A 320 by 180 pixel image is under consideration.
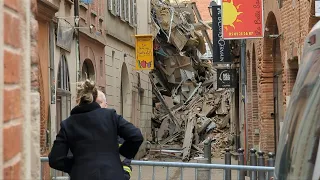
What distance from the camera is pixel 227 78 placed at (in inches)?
990

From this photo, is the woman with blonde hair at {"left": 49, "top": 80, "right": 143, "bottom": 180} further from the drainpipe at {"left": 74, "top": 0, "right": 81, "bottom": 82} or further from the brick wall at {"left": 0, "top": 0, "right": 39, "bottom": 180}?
the drainpipe at {"left": 74, "top": 0, "right": 81, "bottom": 82}

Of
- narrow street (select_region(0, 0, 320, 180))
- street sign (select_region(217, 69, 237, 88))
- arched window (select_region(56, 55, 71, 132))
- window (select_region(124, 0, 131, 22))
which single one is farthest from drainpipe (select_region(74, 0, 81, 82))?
window (select_region(124, 0, 131, 22))

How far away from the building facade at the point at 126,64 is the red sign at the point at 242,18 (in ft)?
25.1

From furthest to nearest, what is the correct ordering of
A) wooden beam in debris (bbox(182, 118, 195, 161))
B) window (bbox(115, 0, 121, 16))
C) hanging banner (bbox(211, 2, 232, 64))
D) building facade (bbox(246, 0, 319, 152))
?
wooden beam in debris (bbox(182, 118, 195, 161)) < window (bbox(115, 0, 121, 16)) < hanging banner (bbox(211, 2, 232, 64)) < building facade (bbox(246, 0, 319, 152))

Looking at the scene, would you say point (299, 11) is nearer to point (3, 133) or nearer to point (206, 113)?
point (3, 133)

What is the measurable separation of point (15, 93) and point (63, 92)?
15285mm

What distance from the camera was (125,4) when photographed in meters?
27.9

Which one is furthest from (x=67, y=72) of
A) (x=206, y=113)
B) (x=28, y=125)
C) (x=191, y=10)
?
(x=191, y=10)

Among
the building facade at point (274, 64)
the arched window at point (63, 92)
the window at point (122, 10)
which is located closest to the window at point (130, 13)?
the window at point (122, 10)

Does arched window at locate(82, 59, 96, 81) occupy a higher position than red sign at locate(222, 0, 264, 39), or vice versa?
red sign at locate(222, 0, 264, 39)

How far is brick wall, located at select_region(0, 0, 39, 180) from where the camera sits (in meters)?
1.99

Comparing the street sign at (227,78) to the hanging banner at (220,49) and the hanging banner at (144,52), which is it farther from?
the hanging banner at (144,52)

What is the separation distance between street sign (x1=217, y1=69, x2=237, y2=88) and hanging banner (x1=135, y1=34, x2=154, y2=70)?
2688 millimetres

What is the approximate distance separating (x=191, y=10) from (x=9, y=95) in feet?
145
